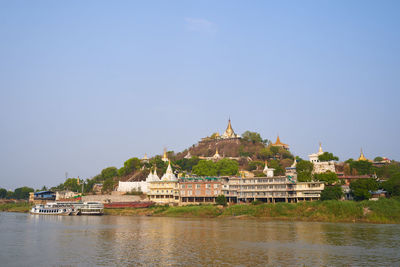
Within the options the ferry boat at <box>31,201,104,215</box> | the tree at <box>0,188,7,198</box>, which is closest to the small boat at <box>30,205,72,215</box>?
the ferry boat at <box>31,201,104,215</box>

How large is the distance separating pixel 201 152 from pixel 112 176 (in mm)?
46853

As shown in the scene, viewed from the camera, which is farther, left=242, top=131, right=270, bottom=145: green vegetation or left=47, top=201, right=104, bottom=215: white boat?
left=242, top=131, right=270, bottom=145: green vegetation

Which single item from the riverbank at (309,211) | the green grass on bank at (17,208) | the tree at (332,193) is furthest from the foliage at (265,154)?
the green grass on bank at (17,208)

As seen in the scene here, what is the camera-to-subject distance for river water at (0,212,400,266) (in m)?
34.1

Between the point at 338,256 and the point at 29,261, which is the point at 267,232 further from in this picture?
the point at 29,261

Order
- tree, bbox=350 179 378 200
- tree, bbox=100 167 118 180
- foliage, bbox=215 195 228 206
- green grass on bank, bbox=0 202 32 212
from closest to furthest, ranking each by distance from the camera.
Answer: tree, bbox=350 179 378 200 < foliage, bbox=215 195 228 206 < green grass on bank, bbox=0 202 32 212 < tree, bbox=100 167 118 180

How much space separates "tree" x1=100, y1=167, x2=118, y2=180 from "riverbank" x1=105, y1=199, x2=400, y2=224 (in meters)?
50.6

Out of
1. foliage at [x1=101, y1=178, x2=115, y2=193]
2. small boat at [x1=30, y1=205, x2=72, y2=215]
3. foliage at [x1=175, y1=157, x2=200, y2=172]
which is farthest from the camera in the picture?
foliage at [x1=175, y1=157, x2=200, y2=172]

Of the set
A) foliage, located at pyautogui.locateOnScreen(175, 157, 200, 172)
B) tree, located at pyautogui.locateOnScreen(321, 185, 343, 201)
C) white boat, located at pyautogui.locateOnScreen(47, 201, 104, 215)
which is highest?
foliage, located at pyautogui.locateOnScreen(175, 157, 200, 172)

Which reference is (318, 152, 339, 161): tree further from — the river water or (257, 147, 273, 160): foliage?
the river water

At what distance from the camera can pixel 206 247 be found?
4134cm

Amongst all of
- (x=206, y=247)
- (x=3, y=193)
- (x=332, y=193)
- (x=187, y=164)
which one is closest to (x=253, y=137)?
(x=187, y=164)

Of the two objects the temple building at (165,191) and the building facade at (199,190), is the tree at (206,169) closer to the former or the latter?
the temple building at (165,191)

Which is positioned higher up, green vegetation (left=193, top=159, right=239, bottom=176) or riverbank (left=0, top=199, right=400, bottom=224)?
green vegetation (left=193, top=159, right=239, bottom=176)
